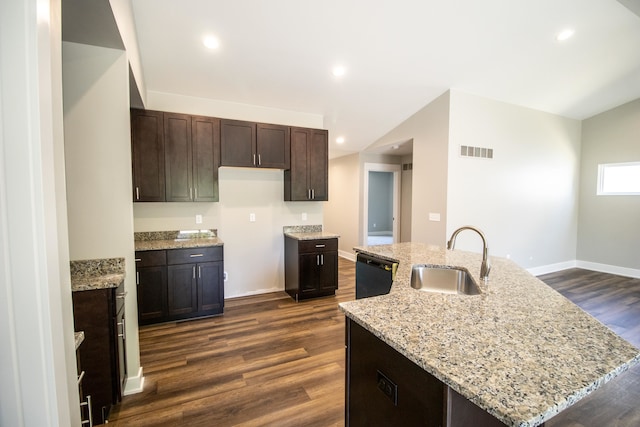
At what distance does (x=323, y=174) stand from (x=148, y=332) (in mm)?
2925

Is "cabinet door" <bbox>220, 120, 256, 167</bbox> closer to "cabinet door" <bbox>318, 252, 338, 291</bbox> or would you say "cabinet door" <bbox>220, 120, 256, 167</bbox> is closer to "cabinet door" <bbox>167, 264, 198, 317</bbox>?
"cabinet door" <bbox>167, 264, 198, 317</bbox>

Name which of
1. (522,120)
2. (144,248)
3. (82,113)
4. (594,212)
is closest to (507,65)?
(522,120)

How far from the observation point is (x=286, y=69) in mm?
3447

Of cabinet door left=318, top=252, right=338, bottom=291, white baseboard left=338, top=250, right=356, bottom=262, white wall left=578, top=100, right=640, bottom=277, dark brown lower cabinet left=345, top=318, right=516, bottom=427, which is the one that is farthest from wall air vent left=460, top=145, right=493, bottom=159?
dark brown lower cabinet left=345, top=318, right=516, bottom=427

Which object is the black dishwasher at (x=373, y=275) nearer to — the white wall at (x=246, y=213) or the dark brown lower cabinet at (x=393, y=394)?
the dark brown lower cabinet at (x=393, y=394)

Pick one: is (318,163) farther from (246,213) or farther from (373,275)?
(373,275)

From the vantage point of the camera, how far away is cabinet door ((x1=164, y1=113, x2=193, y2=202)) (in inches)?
135

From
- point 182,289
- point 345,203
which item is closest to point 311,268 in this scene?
point 182,289

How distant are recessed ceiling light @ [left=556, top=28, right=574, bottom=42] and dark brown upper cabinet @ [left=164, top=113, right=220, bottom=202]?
13.7 ft

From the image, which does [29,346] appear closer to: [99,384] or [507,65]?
[99,384]

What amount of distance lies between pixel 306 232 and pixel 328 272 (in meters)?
0.76

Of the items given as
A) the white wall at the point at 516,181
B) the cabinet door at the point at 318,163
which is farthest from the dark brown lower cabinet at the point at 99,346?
the white wall at the point at 516,181

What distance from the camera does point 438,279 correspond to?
84.6 inches

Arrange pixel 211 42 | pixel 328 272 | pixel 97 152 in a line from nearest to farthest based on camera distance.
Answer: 1. pixel 97 152
2. pixel 211 42
3. pixel 328 272
